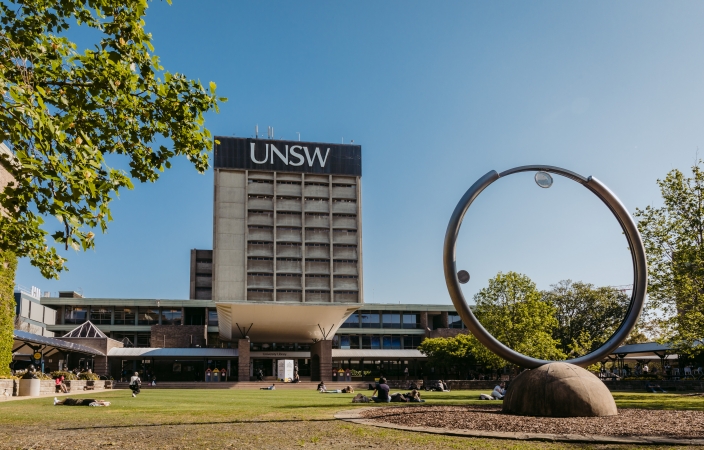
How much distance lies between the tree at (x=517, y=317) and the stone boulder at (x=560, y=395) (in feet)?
95.7

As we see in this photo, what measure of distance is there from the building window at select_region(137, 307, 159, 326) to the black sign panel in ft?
97.8

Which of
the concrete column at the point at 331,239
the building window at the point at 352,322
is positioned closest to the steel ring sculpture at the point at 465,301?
the concrete column at the point at 331,239

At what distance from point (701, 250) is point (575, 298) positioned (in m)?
41.2

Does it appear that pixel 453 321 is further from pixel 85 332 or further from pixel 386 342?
pixel 85 332

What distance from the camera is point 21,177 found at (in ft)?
28.4

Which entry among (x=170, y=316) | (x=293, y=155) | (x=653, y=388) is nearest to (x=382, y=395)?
(x=653, y=388)

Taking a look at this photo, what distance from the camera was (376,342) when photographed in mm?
89438

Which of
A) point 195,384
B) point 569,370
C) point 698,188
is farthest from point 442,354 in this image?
point 569,370

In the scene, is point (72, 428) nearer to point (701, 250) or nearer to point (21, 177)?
point (21, 177)

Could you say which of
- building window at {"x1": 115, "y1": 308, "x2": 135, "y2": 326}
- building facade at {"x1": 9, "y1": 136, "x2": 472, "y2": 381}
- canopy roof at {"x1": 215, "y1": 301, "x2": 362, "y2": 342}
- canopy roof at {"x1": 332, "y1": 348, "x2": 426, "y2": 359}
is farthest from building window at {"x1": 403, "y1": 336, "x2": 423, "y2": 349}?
building window at {"x1": 115, "y1": 308, "x2": 135, "y2": 326}

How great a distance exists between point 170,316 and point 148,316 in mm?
2922

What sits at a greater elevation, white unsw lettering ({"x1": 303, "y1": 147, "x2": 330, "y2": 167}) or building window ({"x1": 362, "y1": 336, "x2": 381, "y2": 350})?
white unsw lettering ({"x1": 303, "y1": 147, "x2": 330, "y2": 167})

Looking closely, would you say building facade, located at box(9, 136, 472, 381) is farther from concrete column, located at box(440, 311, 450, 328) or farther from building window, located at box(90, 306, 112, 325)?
concrete column, located at box(440, 311, 450, 328)

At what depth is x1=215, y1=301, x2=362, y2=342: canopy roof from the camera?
6128 cm
